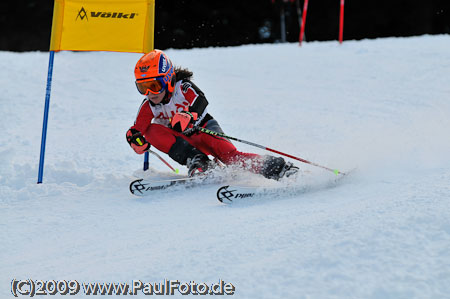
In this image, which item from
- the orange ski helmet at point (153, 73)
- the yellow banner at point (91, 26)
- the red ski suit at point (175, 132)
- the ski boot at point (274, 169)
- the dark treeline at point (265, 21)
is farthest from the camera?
the dark treeline at point (265, 21)

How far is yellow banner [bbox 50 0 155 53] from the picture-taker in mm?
4363

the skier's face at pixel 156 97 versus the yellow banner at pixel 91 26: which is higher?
the yellow banner at pixel 91 26

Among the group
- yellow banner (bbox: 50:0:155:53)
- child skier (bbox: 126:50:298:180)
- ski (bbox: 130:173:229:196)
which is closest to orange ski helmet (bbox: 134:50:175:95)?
child skier (bbox: 126:50:298:180)

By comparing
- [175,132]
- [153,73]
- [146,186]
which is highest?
[153,73]

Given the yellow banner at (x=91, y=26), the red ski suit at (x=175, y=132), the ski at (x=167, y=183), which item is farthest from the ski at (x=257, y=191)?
the yellow banner at (x=91, y=26)

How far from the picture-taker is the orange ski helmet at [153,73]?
398cm

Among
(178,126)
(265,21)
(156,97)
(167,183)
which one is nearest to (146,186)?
(167,183)

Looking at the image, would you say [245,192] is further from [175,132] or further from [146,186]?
[175,132]

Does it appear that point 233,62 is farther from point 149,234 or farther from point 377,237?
point 377,237

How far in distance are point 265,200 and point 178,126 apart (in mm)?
934

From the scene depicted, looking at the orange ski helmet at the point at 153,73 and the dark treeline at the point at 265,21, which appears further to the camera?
the dark treeline at the point at 265,21

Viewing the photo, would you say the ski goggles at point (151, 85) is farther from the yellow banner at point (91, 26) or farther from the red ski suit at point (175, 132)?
the yellow banner at point (91, 26)

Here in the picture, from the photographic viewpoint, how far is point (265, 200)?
10.9 ft

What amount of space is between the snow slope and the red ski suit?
435 millimetres
